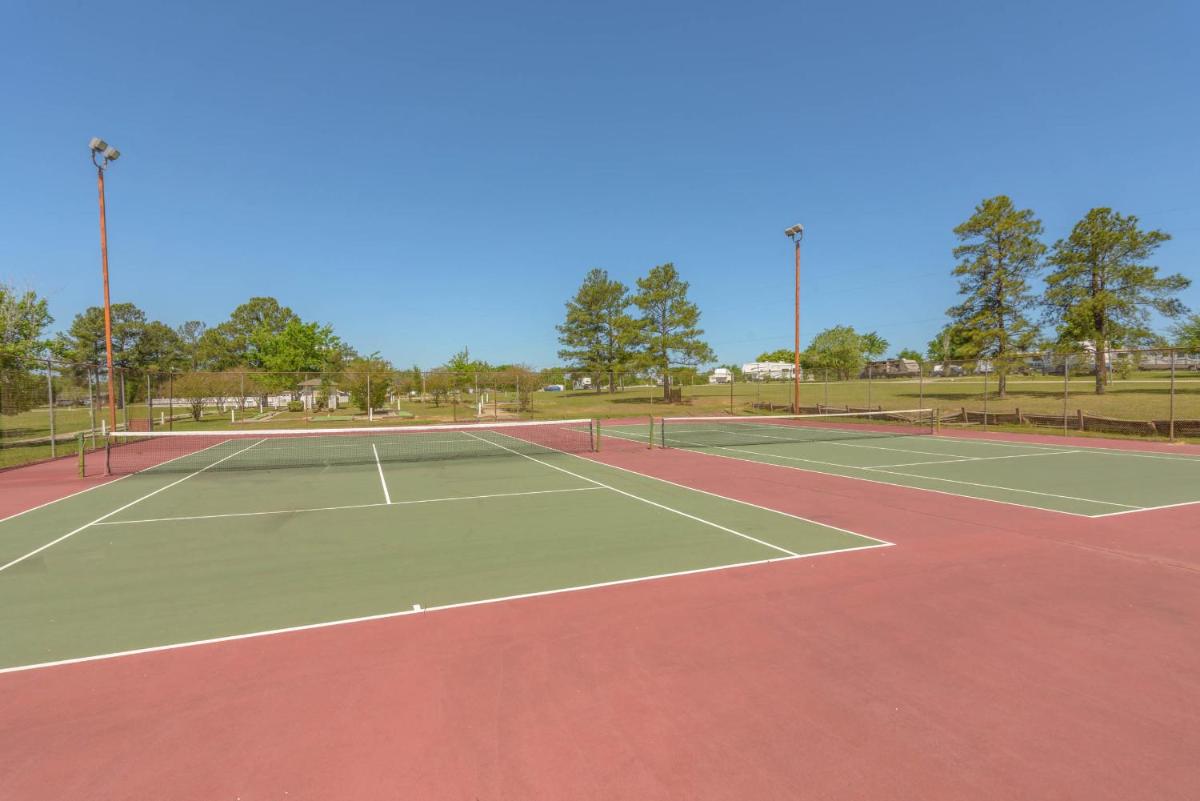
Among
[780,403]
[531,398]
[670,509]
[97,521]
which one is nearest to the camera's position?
[97,521]

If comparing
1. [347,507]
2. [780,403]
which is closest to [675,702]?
[347,507]

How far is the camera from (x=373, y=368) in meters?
34.1

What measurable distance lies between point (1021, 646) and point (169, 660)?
6812 mm

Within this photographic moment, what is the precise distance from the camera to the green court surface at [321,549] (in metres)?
5.12

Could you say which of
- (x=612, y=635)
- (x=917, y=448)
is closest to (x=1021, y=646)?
(x=612, y=635)

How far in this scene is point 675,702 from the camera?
361 cm

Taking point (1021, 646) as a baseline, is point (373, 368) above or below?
above

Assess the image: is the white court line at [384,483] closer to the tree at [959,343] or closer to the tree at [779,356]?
the tree at [959,343]

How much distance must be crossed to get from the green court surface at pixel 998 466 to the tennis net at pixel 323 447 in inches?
207

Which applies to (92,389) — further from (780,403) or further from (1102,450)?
(780,403)

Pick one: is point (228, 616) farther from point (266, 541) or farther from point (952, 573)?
point (952, 573)

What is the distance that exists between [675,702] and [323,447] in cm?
2054

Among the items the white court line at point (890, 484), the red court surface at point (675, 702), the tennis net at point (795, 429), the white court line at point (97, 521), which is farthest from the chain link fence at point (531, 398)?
the red court surface at point (675, 702)

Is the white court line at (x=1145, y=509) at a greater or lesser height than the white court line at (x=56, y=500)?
greater
